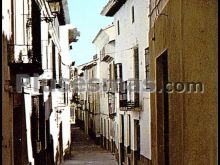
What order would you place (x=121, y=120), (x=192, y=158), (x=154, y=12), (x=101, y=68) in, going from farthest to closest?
(x=101, y=68) → (x=121, y=120) → (x=154, y=12) → (x=192, y=158)

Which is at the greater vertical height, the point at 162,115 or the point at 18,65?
the point at 18,65

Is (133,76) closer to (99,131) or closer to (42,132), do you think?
(42,132)

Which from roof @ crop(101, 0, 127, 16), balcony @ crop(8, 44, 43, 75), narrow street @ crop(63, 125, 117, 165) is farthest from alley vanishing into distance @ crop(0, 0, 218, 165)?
narrow street @ crop(63, 125, 117, 165)

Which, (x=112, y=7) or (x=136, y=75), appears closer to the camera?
(x=136, y=75)

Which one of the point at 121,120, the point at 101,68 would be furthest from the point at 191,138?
the point at 101,68

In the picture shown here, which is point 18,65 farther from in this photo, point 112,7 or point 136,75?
point 112,7

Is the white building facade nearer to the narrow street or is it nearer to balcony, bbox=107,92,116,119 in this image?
balcony, bbox=107,92,116,119

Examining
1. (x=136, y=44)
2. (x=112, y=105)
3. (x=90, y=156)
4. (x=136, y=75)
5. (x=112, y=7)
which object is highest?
(x=112, y=7)

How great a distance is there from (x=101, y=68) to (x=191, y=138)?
2765 centimetres

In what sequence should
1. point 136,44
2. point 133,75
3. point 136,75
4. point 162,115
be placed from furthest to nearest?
1. point 133,75
2. point 136,75
3. point 136,44
4. point 162,115

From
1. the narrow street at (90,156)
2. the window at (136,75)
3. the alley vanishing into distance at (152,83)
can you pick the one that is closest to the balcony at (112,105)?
the narrow street at (90,156)

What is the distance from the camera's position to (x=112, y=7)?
22266 mm

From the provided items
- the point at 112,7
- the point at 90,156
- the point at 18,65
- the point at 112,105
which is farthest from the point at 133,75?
the point at 18,65

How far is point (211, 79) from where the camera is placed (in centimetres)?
605
